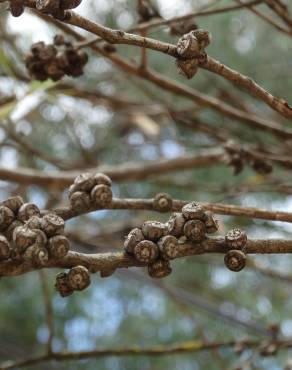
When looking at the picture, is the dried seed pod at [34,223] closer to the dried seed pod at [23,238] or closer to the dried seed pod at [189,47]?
the dried seed pod at [23,238]

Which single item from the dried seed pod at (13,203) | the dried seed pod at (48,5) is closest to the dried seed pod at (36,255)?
the dried seed pod at (13,203)

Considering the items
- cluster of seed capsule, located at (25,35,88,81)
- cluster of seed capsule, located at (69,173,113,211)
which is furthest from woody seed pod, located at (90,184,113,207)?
cluster of seed capsule, located at (25,35,88,81)

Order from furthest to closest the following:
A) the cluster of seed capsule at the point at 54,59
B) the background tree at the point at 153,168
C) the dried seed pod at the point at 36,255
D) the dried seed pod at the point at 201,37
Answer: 1. the background tree at the point at 153,168
2. the cluster of seed capsule at the point at 54,59
3. the dried seed pod at the point at 201,37
4. the dried seed pod at the point at 36,255

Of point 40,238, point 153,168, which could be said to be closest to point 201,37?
point 40,238

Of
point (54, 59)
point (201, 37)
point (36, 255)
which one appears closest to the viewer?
point (36, 255)

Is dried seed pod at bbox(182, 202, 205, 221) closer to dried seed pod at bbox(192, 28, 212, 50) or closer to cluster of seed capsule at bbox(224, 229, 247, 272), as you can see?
cluster of seed capsule at bbox(224, 229, 247, 272)

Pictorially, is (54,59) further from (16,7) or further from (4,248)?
(4,248)
